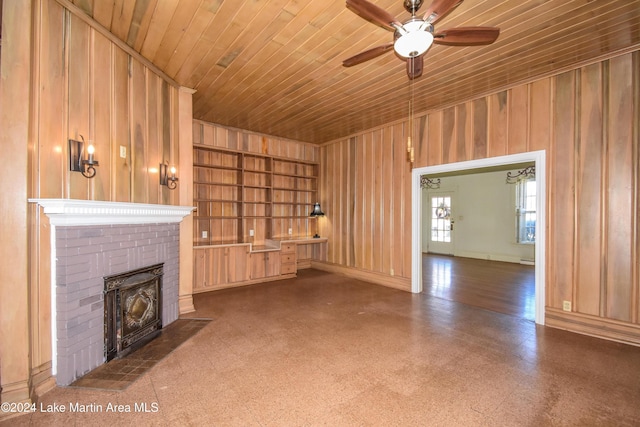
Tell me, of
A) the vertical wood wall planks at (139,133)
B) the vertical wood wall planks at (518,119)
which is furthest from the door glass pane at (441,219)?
the vertical wood wall planks at (139,133)

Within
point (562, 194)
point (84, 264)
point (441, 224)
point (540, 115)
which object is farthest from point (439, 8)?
point (441, 224)

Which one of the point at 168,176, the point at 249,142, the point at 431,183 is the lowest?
the point at 168,176

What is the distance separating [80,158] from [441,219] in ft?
31.9

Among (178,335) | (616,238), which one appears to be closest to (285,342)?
(178,335)

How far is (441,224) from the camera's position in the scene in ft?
32.1

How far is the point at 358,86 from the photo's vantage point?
12.3ft

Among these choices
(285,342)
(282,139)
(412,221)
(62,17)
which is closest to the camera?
(62,17)

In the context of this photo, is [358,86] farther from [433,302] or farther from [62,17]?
[433,302]

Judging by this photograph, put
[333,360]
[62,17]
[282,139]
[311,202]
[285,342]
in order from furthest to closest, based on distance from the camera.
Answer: [311,202], [282,139], [285,342], [333,360], [62,17]

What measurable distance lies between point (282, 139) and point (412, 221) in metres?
3.40

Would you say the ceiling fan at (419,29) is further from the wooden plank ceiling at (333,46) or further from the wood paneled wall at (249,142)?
the wood paneled wall at (249,142)

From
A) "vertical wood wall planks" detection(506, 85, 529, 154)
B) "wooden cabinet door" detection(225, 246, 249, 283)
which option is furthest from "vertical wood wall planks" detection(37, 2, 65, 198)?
"vertical wood wall planks" detection(506, 85, 529, 154)

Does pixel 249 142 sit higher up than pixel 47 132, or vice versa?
pixel 249 142

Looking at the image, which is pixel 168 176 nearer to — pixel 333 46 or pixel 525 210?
pixel 333 46
